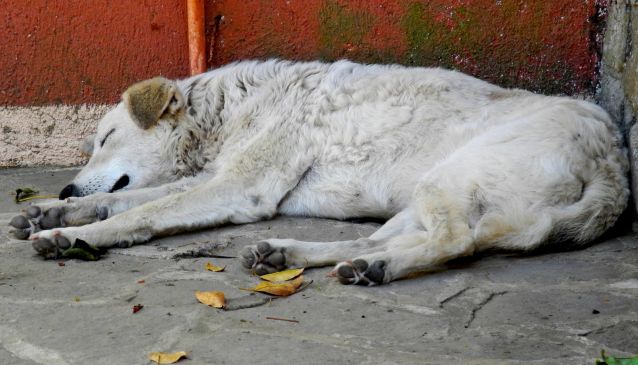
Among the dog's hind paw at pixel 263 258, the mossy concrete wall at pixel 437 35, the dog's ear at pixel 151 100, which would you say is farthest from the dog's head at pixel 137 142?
the dog's hind paw at pixel 263 258

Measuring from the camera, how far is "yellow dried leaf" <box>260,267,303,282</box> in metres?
3.71

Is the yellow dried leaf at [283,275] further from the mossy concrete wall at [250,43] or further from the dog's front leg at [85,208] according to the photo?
the mossy concrete wall at [250,43]

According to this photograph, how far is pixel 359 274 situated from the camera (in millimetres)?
3604

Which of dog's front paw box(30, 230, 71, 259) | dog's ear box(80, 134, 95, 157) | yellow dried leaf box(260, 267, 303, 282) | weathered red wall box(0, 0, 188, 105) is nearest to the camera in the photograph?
yellow dried leaf box(260, 267, 303, 282)

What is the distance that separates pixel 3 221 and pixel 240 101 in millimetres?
1514

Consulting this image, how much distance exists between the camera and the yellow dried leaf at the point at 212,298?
11.0 ft

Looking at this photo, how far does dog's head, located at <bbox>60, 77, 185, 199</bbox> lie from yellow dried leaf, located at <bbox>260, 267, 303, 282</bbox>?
1.76 metres

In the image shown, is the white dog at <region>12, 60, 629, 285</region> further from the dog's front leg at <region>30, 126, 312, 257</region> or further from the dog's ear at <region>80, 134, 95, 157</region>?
the dog's ear at <region>80, 134, 95, 157</region>

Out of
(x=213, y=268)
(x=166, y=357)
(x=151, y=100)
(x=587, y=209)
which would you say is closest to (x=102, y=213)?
(x=151, y=100)

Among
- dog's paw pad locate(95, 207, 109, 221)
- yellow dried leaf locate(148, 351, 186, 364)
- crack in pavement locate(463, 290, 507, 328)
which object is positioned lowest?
dog's paw pad locate(95, 207, 109, 221)

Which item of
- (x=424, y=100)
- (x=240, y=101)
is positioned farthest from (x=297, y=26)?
(x=424, y=100)

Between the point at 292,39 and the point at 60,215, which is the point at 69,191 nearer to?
the point at 60,215

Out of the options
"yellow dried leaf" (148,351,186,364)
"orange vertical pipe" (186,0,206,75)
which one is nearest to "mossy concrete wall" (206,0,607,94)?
"orange vertical pipe" (186,0,206,75)

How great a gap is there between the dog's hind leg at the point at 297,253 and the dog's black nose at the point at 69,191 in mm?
1565
